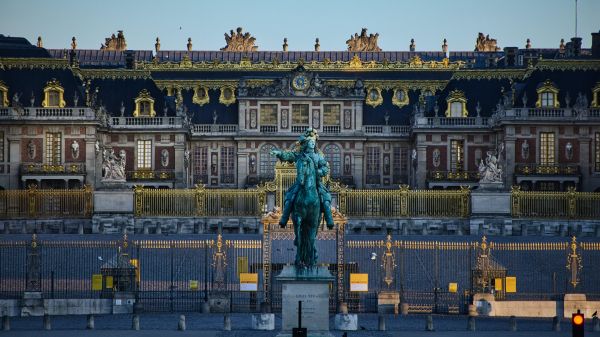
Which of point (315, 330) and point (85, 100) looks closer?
point (315, 330)

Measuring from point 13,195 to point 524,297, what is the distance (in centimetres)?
3371

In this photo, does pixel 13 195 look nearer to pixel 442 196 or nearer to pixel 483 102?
pixel 442 196

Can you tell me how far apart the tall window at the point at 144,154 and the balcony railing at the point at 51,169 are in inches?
238

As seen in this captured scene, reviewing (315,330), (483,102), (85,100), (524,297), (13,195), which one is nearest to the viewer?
(315,330)

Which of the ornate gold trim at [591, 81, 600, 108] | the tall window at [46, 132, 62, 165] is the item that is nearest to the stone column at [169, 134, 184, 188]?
the tall window at [46, 132, 62, 165]

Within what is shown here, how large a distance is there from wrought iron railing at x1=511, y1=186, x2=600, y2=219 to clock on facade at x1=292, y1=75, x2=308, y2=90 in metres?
21.6

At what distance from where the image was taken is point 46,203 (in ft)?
240

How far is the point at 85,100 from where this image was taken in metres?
84.8

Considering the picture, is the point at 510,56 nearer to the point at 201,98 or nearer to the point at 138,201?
the point at 201,98

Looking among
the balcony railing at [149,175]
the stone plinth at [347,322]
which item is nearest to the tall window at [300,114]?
the balcony railing at [149,175]

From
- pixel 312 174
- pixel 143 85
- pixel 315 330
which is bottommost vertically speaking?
pixel 315 330

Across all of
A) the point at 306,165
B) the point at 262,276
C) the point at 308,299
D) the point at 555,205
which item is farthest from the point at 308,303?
the point at 555,205

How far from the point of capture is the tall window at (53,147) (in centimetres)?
8350

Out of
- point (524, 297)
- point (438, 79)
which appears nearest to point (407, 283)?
point (524, 297)
